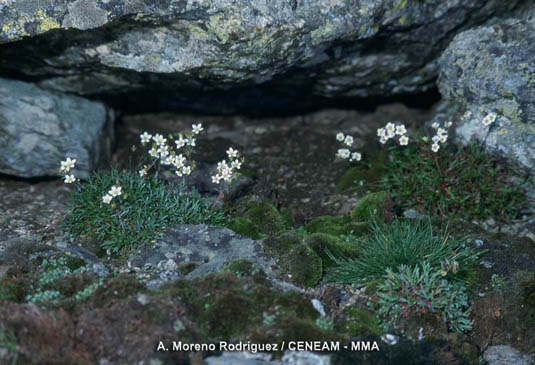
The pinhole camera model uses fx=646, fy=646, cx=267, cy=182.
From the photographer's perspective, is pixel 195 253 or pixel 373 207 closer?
pixel 195 253

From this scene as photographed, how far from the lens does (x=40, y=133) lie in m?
6.79

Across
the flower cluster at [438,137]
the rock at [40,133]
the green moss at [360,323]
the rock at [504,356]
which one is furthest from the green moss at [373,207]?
the rock at [40,133]

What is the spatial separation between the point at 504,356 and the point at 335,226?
1.92m

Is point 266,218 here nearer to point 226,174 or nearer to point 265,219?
point 265,219

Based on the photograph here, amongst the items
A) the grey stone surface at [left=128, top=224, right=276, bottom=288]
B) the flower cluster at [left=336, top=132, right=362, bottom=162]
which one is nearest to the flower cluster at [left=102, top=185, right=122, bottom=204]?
the grey stone surface at [left=128, top=224, right=276, bottom=288]

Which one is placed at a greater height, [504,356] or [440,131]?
[440,131]

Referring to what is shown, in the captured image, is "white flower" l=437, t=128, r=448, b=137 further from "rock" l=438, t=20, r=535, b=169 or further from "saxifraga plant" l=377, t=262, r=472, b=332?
"saxifraga plant" l=377, t=262, r=472, b=332

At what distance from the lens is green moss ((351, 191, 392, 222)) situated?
247 inches

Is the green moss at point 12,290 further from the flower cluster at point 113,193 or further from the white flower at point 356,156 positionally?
the white flower at point 356,156

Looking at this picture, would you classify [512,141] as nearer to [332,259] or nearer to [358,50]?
[358,50]

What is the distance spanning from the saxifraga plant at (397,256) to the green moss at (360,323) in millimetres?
379

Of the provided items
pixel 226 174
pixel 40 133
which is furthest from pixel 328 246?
pixel 40 133

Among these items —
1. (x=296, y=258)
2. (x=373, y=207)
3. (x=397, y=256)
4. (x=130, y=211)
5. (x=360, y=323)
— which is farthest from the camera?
(x=373, y=207)

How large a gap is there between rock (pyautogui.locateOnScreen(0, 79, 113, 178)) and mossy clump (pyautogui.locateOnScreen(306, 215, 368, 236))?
98.7 inches
